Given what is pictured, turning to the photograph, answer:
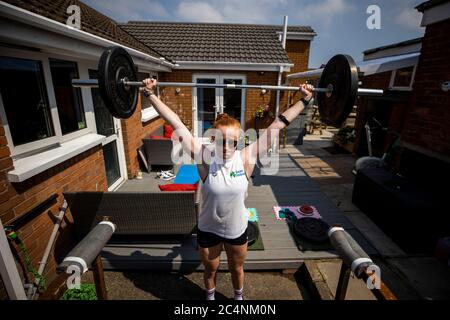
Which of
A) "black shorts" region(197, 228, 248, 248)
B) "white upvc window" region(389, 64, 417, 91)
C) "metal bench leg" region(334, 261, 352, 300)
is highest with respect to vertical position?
"white upvc window" region(389, 64, 417, 91)

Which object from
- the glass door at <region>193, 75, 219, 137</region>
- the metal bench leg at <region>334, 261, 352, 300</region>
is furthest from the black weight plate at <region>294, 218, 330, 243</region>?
the glass door at <region>193, 75, 219, 137</region>

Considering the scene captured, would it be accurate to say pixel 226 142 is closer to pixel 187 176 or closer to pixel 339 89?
pixel 339 89

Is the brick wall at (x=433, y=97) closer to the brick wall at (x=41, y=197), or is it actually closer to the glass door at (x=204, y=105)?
the brick wall at (x=41, y=197)

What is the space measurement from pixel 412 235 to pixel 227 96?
6.86m

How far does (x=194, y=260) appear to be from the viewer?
2.90 metres

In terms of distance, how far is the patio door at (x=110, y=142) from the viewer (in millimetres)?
4198

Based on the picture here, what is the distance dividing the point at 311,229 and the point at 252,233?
2.91 feet

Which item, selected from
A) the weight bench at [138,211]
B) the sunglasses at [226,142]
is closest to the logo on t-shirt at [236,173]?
the sunglasses at [226,142]

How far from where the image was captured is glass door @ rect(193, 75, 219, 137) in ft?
27.2

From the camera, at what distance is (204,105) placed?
856cm

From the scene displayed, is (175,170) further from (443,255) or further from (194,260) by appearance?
(443,255)

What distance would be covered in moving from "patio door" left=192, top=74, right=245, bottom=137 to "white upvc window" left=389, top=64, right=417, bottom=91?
449 centimetres

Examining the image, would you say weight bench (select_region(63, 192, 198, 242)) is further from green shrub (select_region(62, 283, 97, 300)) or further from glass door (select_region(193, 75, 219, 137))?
glass door (select_region(193, 75, 219, 137))

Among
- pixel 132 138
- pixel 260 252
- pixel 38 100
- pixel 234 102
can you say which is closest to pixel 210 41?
pixel 234 102
